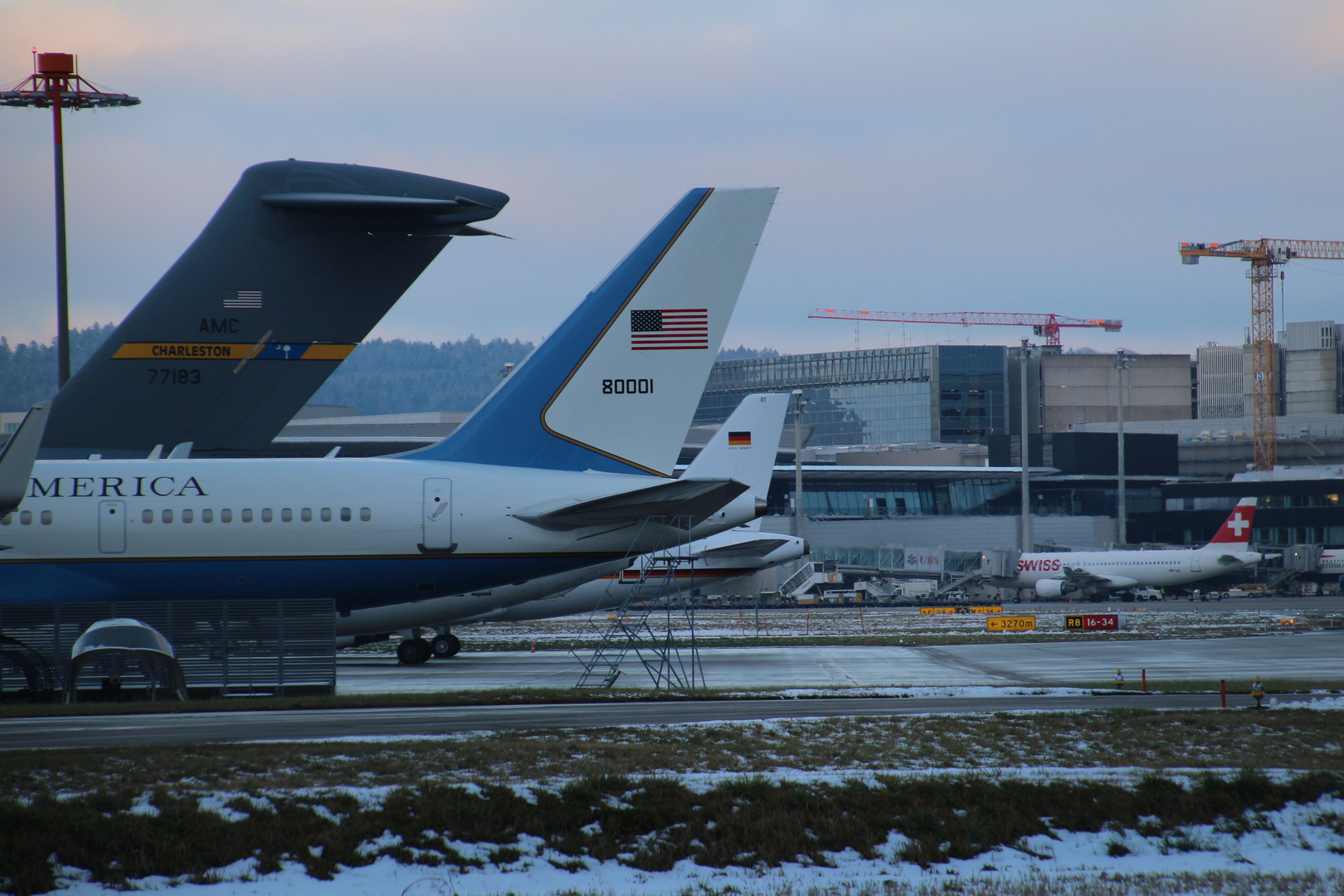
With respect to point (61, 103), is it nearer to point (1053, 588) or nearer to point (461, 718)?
point (461, 718)

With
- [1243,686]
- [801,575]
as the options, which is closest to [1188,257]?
[801,575]

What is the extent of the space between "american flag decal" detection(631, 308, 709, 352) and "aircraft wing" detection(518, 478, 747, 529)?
308 cm

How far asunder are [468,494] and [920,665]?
13.7 metres

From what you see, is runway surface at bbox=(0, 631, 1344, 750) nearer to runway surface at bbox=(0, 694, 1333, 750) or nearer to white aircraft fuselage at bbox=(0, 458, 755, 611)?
runway surface at bbox=(0, 694, 1333, 750)

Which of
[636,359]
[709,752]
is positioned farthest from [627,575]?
[709,752]

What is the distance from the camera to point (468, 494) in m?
23.5

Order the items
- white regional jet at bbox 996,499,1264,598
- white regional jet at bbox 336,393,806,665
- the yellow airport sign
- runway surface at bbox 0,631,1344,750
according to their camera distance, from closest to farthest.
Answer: runway surface at bbox 0,631,1344,750 < white regional jet at bbox 336,393,806,665 < the yellow airport sign < white regional jet at bbox 996,499,1264,598

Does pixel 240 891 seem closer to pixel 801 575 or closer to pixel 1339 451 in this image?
pixel 801 575

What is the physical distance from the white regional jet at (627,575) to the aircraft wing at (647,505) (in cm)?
139

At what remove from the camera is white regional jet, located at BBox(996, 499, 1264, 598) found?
78.8 metres

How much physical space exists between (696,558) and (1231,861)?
33.7m

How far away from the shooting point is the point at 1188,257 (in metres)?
180

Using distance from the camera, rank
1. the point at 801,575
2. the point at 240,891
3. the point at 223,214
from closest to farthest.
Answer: the point at 240,891 → the point at 223,214 → the point at 801,575

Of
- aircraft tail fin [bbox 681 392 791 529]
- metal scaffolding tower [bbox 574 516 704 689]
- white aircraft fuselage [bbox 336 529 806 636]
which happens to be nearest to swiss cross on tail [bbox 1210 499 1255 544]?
white aircraft fuselage [bbox 336 529 806 636]
